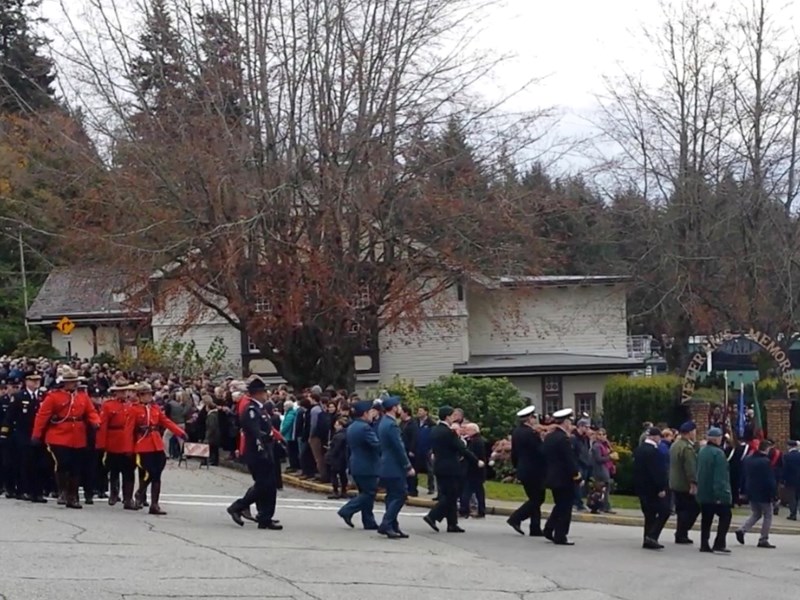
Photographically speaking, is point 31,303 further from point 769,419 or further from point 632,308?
point 769,419

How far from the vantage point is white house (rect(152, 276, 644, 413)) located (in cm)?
4744

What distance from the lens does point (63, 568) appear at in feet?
42.0

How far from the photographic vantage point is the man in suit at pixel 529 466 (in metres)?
17.7

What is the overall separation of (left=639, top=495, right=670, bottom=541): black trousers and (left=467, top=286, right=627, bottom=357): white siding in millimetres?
33178

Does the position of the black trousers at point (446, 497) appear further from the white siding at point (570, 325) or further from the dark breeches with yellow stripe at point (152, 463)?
the white siding at point (570, 325)

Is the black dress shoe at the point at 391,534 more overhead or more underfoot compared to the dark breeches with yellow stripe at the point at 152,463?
more underfoot

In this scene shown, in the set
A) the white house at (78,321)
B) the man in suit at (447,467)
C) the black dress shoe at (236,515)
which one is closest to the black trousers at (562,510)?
the man in suit at (447,467)

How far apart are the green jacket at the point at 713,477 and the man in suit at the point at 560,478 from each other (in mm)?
1882

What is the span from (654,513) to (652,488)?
0.36 meters

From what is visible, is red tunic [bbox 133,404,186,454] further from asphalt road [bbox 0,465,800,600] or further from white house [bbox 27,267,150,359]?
white house [bbox 27,267,150,359]

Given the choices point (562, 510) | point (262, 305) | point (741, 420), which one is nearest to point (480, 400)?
point (741, 420)

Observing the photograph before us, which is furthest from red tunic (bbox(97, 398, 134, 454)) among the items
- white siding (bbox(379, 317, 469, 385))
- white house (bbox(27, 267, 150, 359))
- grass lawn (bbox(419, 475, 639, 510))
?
white siding (bbox(379, 317, 469, 385))

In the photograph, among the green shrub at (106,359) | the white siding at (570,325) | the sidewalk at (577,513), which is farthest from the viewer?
the white siding at (570,325)

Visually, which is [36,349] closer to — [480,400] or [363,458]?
[480,400]
